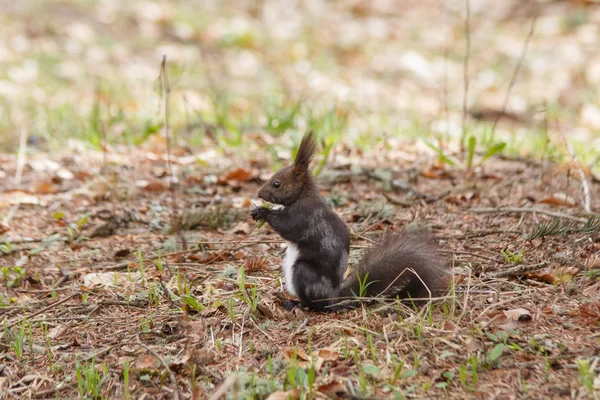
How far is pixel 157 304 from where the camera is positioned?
2.96 m

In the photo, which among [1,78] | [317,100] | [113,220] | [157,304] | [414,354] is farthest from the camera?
[1,78]

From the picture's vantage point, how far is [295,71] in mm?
10023

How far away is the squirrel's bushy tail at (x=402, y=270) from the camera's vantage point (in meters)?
2.70

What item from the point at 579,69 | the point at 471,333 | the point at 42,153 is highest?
the point at 579,69

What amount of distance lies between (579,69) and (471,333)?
8.15m

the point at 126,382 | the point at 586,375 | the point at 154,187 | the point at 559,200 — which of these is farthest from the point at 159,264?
the point at 559,200

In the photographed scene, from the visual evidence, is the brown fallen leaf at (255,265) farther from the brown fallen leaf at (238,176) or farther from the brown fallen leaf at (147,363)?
the brown fallen leaf at (238,176)

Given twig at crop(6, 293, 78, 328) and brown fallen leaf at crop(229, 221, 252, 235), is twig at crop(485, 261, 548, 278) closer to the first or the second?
brown fallen leaf at crop(229, 221, 252, 235)

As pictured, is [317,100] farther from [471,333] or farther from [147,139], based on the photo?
Answer: [471,333]

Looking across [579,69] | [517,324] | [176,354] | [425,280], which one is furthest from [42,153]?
[579,69]

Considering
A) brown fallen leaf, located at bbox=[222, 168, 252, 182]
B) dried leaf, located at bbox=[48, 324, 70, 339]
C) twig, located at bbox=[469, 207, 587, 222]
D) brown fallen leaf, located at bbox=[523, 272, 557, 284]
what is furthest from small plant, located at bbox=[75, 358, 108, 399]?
brown fallen leaf, located at bbox=[222, 168, 252, 182]

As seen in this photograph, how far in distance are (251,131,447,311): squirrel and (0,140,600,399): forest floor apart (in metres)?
0.09

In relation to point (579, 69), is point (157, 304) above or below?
below

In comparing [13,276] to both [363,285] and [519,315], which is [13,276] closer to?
[363,285]
